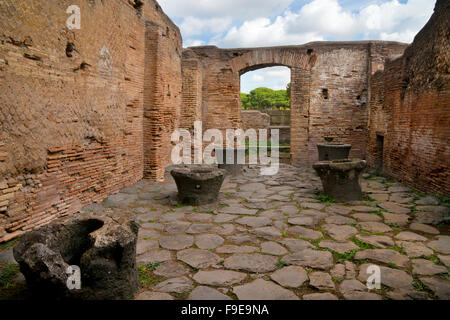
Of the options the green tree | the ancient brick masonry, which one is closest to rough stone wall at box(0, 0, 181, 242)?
the ancient brick masonry

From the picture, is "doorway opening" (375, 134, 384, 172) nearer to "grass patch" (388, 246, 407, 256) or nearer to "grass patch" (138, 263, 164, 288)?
"grass patch" (388, 246, 407, 256)

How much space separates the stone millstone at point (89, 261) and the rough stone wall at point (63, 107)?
4.40 feet

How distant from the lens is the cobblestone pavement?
9.27 feet

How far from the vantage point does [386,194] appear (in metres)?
6.29

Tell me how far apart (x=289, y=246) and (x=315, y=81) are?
312 inches

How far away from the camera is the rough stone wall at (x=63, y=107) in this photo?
3738mm

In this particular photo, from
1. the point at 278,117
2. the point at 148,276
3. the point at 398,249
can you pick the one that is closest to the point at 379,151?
the point at 398,249

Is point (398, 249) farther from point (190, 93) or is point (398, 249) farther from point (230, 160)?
point (190, 93)

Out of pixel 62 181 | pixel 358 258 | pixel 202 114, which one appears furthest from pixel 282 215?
pixel 202 114

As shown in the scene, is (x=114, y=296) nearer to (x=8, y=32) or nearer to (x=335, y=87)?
(x=8, y=32)

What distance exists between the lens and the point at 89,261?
2451 millimetres

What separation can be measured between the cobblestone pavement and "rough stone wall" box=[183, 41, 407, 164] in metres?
4.56

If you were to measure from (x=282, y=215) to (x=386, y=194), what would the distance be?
8.61ft

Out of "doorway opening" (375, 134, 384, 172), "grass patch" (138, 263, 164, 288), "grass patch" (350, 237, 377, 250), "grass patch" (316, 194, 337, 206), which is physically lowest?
"grass patch" (138, 263, 164, 288)
